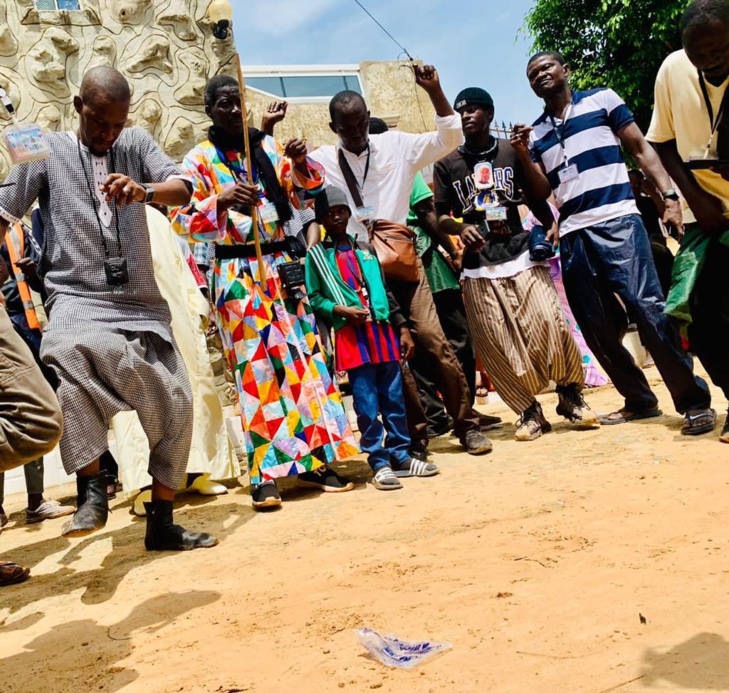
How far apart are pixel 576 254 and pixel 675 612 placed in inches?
135

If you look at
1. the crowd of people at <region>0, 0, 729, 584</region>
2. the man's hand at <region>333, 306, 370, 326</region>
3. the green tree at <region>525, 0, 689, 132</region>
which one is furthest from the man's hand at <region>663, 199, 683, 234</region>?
the green tree at <region>525, 0, 689, 132</region>

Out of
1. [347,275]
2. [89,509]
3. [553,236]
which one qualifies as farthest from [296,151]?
[89,509]

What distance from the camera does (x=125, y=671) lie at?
251 centimetres

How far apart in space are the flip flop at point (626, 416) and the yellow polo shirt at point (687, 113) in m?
1.39

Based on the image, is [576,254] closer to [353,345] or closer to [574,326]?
[353,345]

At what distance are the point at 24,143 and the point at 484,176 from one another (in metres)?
3.18

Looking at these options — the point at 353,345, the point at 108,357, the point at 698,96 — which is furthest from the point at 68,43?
the point at 698,96

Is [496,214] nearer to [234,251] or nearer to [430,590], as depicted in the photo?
[234,251]

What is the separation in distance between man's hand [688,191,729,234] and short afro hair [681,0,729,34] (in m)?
0.86

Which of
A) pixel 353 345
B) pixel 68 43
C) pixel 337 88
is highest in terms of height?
pixel 337 88

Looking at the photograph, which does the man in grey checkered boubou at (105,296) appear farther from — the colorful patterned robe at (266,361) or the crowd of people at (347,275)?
the colorful patterned robe at (266,361)

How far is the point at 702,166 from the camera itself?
14.2ft

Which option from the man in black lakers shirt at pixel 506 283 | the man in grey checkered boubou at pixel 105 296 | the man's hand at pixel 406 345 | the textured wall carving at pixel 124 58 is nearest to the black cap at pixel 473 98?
the man in black lakers shirt at pixel 506 283

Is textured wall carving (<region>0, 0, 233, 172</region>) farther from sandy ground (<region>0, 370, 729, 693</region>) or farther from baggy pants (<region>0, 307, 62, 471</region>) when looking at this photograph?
baggy pants (<region>0, 307, 62, 471</region>)
